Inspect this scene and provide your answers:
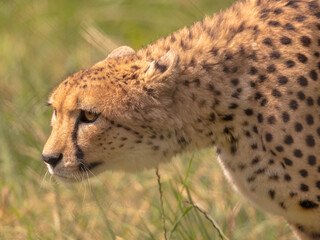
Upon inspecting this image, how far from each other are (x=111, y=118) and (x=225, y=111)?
0.59 m

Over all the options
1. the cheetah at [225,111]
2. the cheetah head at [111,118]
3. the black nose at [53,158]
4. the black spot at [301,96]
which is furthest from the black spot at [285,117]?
the black nose at [53,158]

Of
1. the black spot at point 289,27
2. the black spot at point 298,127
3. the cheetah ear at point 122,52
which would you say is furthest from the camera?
the cheetah ear at point 122,52

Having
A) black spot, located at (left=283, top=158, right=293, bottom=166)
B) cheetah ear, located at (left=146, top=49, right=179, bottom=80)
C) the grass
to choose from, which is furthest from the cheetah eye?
black spot, located at (left=283, top=158, right=293, bottom=166)

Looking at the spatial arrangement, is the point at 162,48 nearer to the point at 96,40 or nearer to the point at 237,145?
the point at 237,145

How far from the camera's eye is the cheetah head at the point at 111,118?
4.63 m

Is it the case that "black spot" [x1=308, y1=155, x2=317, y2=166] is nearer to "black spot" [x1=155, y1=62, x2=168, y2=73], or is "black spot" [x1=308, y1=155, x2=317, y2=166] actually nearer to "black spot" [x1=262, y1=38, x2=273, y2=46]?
"black spot" [x1=262, y1=38, x2=273, y2=46]

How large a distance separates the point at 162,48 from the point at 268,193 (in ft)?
3.23

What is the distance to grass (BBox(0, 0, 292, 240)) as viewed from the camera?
5.36 meters

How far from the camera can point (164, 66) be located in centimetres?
463

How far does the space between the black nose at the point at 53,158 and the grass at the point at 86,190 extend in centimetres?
38

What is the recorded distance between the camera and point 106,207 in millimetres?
5672

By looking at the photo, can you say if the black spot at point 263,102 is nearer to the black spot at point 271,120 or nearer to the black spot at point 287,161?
the black spot at point 271,120

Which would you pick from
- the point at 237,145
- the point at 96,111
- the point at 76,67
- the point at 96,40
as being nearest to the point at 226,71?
the point at 237,145

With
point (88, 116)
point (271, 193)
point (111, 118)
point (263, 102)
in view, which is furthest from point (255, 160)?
point (88, 116)
